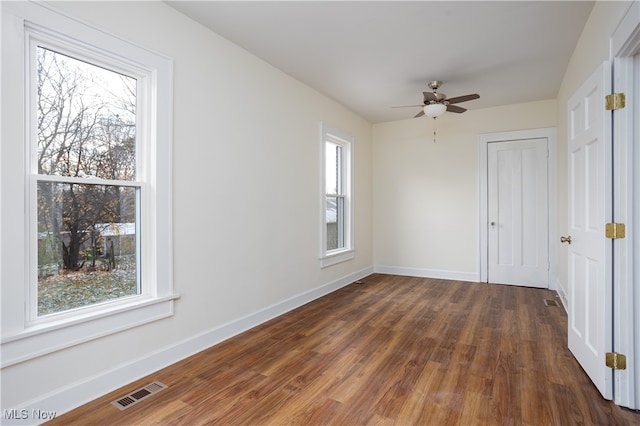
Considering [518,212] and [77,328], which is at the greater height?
[518,212]

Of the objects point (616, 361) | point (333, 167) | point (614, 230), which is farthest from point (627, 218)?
point (333, 167)

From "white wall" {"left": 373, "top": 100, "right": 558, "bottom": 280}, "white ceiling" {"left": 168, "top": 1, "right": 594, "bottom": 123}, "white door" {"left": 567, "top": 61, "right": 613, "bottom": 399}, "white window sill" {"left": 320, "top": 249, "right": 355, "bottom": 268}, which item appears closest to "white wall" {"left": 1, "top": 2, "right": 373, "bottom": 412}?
"white window sill" {"left": 320, "top": 249, "right": 355, "bottom": 268}

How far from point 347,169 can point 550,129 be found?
3.05m

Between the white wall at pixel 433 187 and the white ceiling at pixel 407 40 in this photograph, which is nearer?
the white ceiling at pixel 407 40

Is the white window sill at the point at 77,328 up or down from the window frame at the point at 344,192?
down

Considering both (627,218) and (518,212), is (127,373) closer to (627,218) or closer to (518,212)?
(627,218)

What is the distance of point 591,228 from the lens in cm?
228

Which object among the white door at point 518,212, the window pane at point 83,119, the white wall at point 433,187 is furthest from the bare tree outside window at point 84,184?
the white door at point 518,212

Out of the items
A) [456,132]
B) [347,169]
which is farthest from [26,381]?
[456,132]

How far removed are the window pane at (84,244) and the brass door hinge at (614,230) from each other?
314 cm

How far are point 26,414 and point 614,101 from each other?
3.85m

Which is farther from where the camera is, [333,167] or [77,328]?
A: [333,167]

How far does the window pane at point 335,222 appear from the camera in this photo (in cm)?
500

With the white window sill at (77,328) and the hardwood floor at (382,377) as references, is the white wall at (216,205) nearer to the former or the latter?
the white window sill at (77,328)
